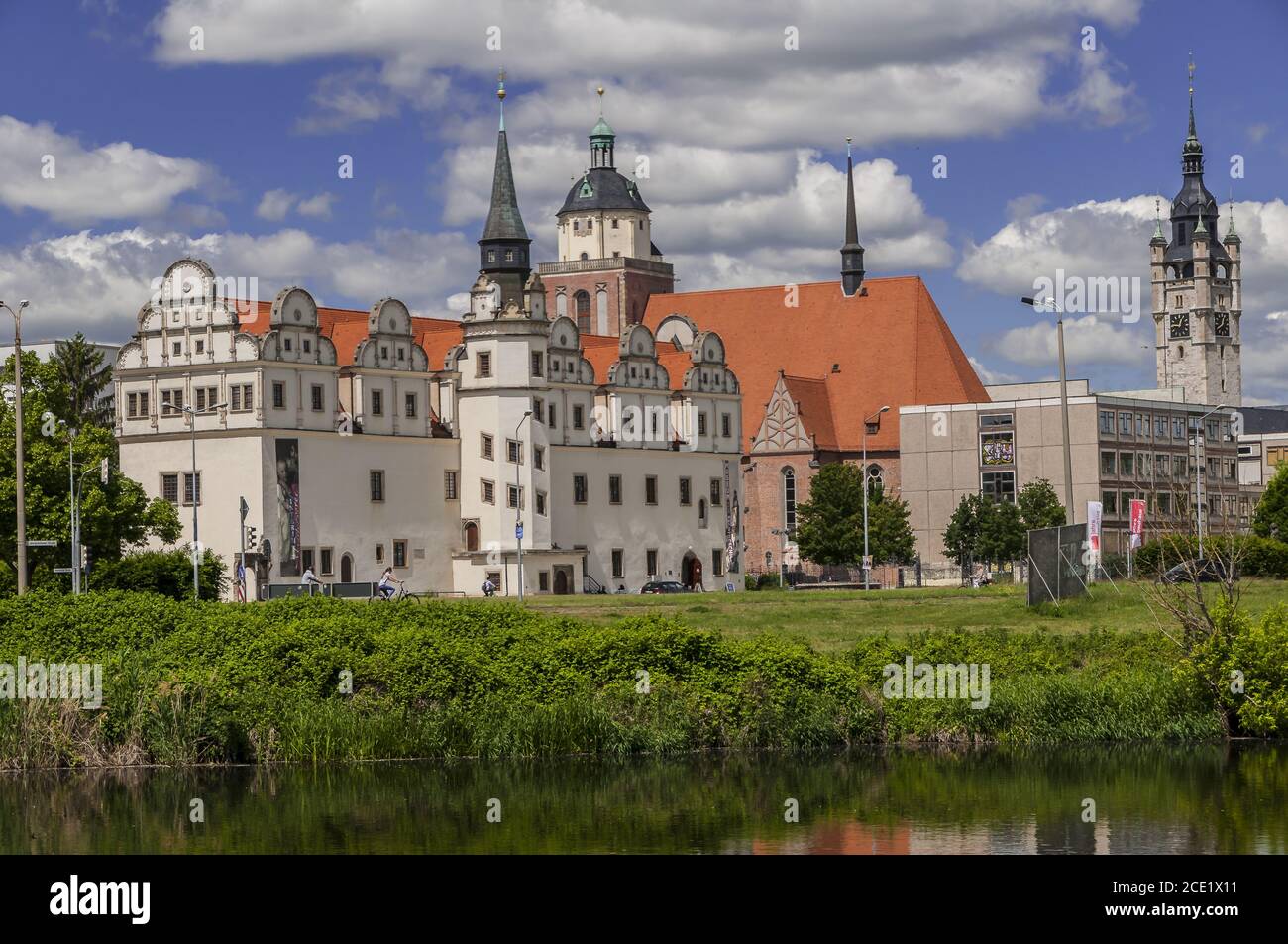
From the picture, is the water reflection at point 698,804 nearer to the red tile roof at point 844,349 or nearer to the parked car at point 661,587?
the parked car at point 661,587

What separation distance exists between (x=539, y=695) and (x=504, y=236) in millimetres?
69698

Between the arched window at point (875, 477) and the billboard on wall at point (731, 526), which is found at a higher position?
the arched window at point (875, 477)

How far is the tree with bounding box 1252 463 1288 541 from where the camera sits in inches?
3408

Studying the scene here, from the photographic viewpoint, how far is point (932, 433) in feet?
388

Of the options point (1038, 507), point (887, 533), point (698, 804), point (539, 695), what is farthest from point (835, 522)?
point (698, 804)

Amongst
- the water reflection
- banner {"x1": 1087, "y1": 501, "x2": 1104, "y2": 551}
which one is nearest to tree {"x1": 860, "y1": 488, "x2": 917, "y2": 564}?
banner {"x1": 1087, "y1": 501, "x2": 1104, "y2": 551}

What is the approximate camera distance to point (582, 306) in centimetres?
13350

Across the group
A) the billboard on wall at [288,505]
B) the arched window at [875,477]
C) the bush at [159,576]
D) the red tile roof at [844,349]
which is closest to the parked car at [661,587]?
the billboard on wall at [288,505]

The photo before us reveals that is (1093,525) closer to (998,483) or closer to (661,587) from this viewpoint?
(661,587)

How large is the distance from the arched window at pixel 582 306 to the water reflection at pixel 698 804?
103112 mm

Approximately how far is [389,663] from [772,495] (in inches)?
3529

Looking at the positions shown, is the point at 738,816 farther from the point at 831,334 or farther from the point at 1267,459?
the point at 1267,459

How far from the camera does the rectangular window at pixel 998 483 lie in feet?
385
